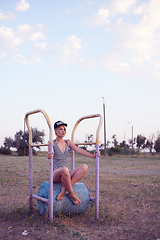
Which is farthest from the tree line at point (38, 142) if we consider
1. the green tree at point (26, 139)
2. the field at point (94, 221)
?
the field at point (94, 221)

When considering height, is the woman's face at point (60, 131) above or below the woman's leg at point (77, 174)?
above

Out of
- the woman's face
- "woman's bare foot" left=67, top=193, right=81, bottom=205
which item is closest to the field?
"woman's bare foot" left=67, top=193, right=81, bottom=205

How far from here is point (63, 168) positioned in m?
5.06

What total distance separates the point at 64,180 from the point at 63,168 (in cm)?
23

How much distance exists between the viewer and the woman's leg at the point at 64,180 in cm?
502

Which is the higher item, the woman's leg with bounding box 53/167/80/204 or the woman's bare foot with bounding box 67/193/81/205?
the woman's leg with bounding box 53/167/80/204

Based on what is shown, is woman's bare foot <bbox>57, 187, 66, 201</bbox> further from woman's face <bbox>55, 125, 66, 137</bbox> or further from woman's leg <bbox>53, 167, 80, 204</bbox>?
woman's face <bbox>55, 125, 66, 137</bbox>

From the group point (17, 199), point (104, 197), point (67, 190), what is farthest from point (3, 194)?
point (67, 190)

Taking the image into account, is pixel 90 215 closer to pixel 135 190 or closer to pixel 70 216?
pixel 70 216

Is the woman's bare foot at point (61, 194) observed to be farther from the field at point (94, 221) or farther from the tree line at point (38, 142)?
the tree line at point (38, 142)

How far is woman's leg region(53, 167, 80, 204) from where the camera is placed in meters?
5.02

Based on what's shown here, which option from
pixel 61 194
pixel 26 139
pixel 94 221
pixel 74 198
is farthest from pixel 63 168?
pixel 26 139

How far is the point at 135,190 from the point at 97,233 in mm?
4661

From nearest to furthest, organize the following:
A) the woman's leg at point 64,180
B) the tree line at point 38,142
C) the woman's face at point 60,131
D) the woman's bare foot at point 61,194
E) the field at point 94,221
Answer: the field at point 94,221 < the woman's leg at point 64,180 < the woman's bare foot at point 61,194 < the woman's face at point 60,131 < the tree line at point 38,142
